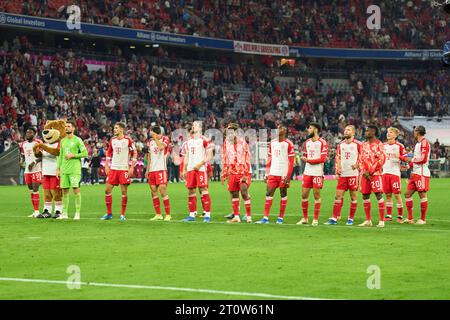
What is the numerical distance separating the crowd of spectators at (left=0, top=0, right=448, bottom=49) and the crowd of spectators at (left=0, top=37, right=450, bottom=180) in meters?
2.54

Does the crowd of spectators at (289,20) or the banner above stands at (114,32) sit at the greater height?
the crowd of spectators at (289,20)

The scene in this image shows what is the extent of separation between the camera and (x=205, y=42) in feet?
200

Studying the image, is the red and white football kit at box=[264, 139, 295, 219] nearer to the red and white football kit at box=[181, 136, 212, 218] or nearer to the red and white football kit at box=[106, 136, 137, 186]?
the red and white football kit at box=[181, 136, 212, 218]

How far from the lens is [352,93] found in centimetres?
6744

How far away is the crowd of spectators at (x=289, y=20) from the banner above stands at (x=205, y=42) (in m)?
0.77

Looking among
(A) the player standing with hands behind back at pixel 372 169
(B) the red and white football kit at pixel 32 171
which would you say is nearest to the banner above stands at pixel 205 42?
(B) the red and white football kit at pixel 32 171

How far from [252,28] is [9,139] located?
27292 mm

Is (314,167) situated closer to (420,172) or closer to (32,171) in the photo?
(420,172)

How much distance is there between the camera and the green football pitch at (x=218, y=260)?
10.8m

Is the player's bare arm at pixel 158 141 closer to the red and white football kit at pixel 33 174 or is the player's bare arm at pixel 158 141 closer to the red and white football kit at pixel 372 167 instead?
the red and white football kit at pixel 33 174

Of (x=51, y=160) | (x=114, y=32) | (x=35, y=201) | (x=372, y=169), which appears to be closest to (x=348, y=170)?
(x=372, y=169)

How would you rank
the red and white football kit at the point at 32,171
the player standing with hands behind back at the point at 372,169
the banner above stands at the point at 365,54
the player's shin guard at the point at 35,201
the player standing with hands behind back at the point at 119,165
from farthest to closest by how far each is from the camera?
the banner above stands at the point at 365,54
the red and white football kit at the point at 32,171
the player's shin guard at the point at 35,201
the player standing with hands behind back at the point at 119,165
the player standing with hands behind back at the point at 372,169

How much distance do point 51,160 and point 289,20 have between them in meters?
48.7
